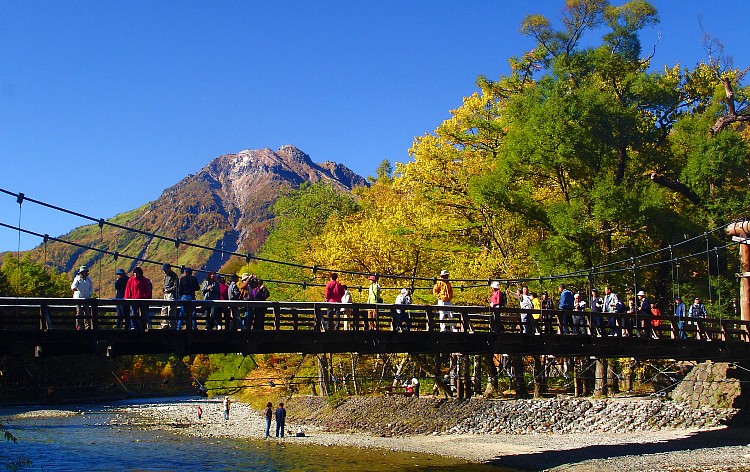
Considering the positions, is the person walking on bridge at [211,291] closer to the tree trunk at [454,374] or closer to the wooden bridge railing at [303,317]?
the wooden bridge railing at [303,317]

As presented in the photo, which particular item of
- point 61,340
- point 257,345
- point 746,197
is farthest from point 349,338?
point 746,197

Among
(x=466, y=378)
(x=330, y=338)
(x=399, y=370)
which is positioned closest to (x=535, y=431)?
(x=466, y=378)

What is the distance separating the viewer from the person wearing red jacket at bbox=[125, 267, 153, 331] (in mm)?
20016

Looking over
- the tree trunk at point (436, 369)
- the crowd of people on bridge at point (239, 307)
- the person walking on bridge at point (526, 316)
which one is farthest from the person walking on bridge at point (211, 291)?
the tree trunk at point (436, 369)

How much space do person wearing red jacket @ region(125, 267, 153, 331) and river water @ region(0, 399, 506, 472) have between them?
595cm

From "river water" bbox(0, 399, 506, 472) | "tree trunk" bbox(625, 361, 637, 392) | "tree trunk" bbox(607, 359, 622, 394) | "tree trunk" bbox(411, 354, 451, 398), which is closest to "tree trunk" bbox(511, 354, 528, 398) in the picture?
"tree trunk" bbox(411, 354, 451, 398)

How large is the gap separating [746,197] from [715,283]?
381cm

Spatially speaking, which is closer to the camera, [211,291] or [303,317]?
[211,291]

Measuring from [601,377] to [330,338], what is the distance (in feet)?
54.1

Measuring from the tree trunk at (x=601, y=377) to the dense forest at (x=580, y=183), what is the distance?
3256mm

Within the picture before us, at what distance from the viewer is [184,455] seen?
113 ft

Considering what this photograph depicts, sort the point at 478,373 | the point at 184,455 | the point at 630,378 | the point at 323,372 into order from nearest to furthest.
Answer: the point at 184,455
the point at 630,378
the point at 478,373
the point at 323,372

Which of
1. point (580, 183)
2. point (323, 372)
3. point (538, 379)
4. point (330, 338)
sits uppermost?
point (580, 183)

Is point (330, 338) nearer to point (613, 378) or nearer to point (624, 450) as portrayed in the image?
point (624, 450)
